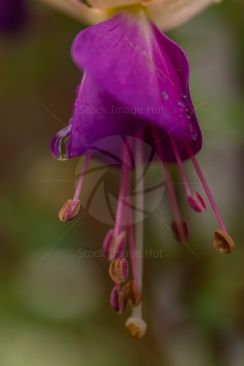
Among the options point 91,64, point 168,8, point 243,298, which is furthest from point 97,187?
point 91,64

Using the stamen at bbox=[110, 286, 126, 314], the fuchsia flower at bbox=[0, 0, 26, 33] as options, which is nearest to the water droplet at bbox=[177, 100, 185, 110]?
the stamen at bbox=[110, 286, 126, 314]

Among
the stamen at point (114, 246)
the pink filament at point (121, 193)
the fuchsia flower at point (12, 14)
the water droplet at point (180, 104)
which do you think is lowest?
the stamen at point (114, 246)

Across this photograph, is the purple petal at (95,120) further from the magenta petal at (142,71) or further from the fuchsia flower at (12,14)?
the fuchsia flower at (12,14)

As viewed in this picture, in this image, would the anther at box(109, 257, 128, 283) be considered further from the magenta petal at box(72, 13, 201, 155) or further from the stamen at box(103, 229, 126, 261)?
the magenta petal at box(72, 13, 201, 155)

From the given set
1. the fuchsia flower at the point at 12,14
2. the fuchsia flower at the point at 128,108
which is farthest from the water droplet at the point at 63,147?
the fuchsia flower at the point at 12,14

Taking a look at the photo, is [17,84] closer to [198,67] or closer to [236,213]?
[198,67]

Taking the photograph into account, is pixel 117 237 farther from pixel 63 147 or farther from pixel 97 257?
pixel 97 257

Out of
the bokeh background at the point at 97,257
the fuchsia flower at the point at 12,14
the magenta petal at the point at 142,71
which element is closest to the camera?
the magenta petal at the point at 142,71
